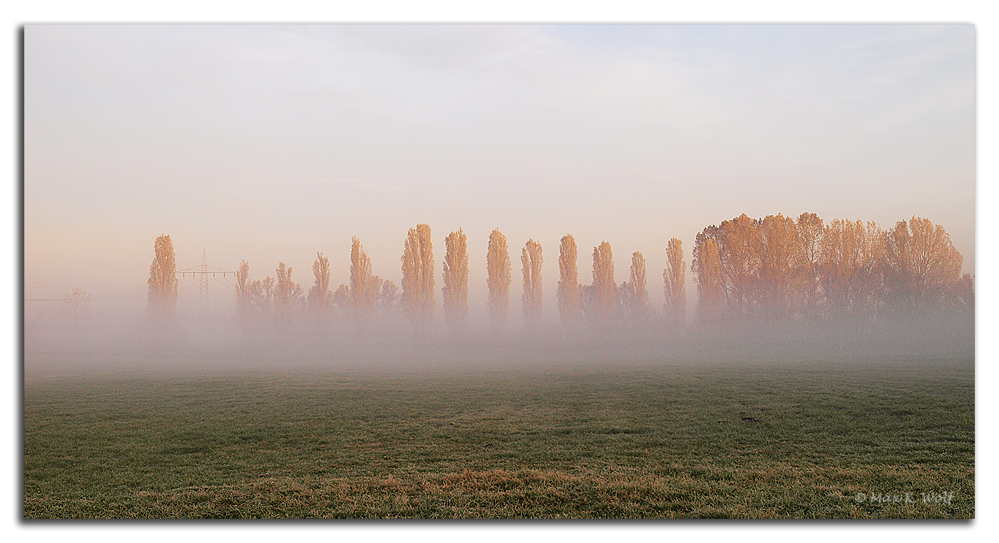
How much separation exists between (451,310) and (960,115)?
6234mm

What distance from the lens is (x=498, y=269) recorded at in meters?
7.54

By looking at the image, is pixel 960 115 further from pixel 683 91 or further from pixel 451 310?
pixel 451 310

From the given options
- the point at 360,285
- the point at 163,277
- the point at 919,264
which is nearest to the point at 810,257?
the point at 919,264

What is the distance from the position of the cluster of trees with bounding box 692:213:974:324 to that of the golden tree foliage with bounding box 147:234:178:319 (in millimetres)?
6426

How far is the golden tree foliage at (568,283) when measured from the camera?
752 cm

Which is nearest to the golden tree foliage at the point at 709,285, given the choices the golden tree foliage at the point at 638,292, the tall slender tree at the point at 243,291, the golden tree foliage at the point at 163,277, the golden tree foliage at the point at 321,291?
the golden tree foliage at the point at 638,292

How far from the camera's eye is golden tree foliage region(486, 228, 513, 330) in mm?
7445

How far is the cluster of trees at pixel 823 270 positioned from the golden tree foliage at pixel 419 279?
3.45 m

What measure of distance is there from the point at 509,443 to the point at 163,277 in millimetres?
4514

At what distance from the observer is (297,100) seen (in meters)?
6.85

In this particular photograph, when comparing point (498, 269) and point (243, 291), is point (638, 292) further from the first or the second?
point (243, 291)

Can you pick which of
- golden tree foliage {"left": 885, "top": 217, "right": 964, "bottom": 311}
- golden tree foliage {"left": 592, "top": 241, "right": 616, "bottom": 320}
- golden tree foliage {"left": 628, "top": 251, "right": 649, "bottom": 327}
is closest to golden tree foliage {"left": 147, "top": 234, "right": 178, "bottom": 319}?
golden tree foliage {"left": 592, "top": 241, "right": 616, "bottom": 320}
